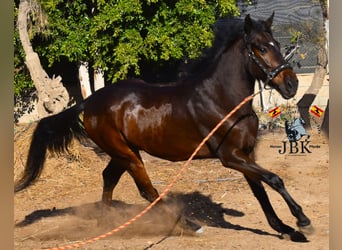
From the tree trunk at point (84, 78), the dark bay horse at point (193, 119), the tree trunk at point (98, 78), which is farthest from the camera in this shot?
the tree trunk at point (84, 78)

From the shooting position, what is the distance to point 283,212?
6551 millimetres

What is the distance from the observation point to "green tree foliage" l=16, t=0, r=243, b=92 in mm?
7664

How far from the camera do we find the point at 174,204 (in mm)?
7047

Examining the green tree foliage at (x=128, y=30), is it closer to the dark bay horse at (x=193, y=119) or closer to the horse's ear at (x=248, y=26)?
the dark bay horse at (x=193, y=119)

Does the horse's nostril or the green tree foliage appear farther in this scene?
the green tree foliage

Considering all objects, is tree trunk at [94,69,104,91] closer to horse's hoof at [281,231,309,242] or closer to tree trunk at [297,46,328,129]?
tree trunk at [297,46,328,129]

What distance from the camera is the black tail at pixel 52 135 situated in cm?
608

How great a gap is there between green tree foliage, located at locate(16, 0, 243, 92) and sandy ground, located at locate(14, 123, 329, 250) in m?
1.24

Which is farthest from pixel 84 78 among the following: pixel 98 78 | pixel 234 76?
pixel 234 76

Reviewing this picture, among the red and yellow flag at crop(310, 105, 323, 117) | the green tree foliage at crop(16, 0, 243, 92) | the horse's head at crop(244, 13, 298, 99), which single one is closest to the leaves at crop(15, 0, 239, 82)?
the green tree foliage at crop(16, 0, 243, 92)

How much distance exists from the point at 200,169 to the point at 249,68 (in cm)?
323

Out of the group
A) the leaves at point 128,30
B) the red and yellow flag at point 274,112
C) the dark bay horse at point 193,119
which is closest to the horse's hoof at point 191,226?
the dark bay horse at point 193,119

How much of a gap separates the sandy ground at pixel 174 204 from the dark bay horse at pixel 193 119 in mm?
422

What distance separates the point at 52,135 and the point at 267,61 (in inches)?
89.4
